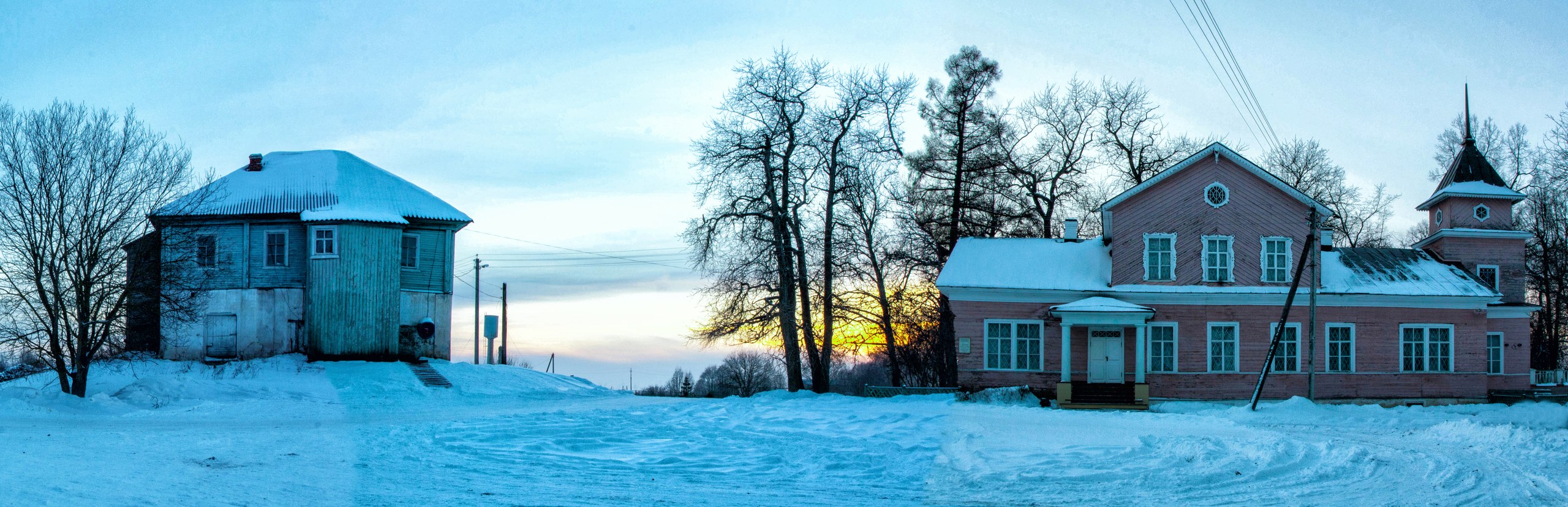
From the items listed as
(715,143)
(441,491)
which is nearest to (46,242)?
(715,143)

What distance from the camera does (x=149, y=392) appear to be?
2559 cm

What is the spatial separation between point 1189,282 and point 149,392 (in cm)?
2510

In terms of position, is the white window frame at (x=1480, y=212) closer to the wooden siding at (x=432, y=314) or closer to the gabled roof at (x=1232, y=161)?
the gabled roof at (x=1232, y=161)

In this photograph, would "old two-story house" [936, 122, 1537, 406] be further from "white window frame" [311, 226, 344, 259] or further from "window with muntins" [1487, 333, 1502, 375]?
"white window frame" [311, 226, 344, 259]

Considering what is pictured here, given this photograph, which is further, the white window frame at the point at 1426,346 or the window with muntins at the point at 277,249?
the window with muntins at the point at 277,249

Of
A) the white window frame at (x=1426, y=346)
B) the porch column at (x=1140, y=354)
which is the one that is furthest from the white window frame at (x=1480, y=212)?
the porch column at (x=1140, y=354)

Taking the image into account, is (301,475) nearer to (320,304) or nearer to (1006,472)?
(1006,472)

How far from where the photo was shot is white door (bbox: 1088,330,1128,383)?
91.3 feet

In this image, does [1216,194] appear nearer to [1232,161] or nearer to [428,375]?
[1232,161]

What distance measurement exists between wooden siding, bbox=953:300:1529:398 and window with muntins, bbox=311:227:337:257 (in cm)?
1707

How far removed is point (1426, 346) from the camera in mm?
29109

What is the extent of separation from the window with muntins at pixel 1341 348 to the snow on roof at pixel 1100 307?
5.12 meters

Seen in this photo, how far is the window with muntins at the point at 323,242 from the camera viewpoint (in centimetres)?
3097

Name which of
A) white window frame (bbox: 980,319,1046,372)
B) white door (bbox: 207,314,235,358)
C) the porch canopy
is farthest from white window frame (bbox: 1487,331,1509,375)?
white door (bbox: 207,314,235,358)
